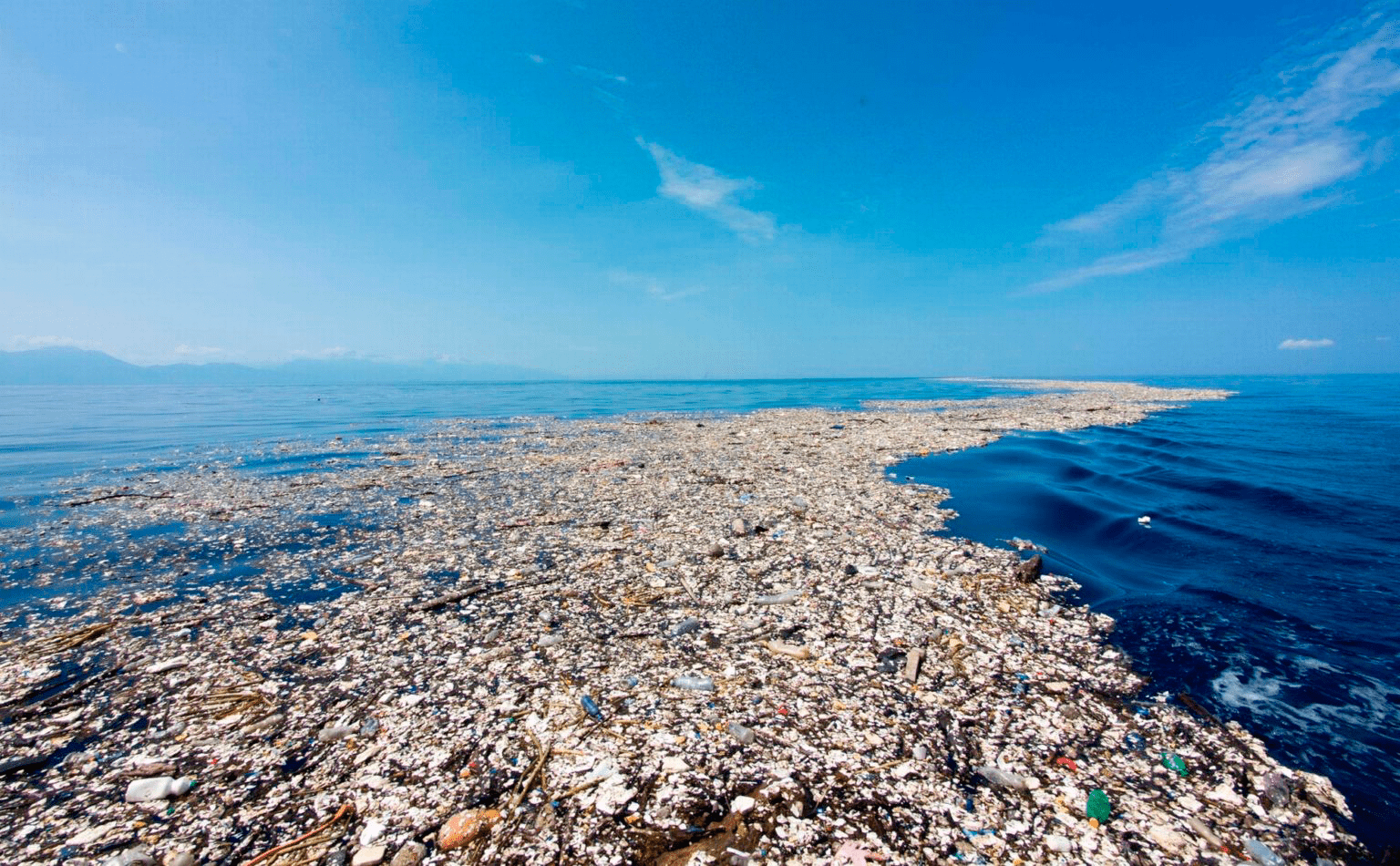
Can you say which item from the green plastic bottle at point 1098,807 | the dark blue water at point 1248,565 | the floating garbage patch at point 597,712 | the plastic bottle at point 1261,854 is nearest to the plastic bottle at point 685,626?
the floating garbage patch at point 597,712

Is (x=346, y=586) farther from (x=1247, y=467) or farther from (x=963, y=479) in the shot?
(x=1247, y=467)

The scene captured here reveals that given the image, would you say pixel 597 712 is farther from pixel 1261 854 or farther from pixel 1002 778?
pixel 1261 854

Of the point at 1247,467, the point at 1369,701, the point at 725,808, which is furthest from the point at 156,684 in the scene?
the point at 1247,467

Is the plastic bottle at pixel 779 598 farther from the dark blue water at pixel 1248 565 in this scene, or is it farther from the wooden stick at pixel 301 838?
the wooden stick at pixel 301 838

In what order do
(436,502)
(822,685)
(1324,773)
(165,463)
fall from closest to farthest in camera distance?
1. (1324,773)
2. (822,685)
3. (436,502)
4. (165,463)

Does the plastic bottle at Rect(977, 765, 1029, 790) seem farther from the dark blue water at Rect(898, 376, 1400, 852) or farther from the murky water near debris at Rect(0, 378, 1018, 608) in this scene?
the murky water near debris at Rect(0, 378, 1018, 608)

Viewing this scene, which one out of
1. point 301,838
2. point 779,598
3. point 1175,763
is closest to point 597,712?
point 301,838
